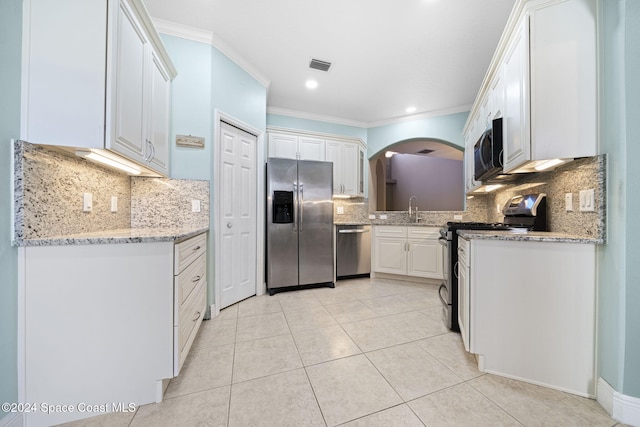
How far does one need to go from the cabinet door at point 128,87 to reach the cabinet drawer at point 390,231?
3.14 m

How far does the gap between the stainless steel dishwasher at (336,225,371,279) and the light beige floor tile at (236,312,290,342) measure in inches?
58.0

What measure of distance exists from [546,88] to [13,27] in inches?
108

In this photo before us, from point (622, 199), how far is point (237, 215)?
2847mm

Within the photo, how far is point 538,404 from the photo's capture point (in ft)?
4.14

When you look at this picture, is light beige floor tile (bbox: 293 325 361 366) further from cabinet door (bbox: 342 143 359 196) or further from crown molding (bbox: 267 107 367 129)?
crown molding (bbox: 267 107 367 129)

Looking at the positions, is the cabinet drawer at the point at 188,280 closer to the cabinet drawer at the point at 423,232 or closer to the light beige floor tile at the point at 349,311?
the light beige floor tile at the point at 349,311

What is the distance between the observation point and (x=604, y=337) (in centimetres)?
125

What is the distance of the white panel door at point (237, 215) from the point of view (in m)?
2.50

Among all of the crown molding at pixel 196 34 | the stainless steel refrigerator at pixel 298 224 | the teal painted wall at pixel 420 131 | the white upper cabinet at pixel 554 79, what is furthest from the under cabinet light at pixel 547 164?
the crown molding at pixel 196 34

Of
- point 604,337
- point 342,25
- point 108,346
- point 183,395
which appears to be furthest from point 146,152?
point 604,337

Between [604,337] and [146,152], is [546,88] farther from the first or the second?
[146,152]

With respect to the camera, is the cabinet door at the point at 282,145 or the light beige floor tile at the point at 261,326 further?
the cabinet door at the point at 282,145

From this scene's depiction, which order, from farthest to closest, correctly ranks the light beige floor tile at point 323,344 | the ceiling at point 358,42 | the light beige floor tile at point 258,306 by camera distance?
1. the light beige floor tile at point 258,306
2. the ceiling at point 358,42
3. the light beige floor tile at point 323,344

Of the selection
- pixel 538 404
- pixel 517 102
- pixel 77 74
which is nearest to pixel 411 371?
pixel 538 404
